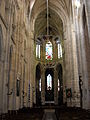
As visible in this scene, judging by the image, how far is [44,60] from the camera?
40125 mm

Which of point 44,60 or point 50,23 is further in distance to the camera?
point 44,60

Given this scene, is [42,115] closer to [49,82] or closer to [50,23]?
[50,23]

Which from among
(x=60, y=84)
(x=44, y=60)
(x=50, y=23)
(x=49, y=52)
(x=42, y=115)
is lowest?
(x=42, y=115)

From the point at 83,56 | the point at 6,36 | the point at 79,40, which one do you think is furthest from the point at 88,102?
the point at 6,36

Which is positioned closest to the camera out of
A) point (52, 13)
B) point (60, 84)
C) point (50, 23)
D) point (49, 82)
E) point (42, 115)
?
point (42, 115)

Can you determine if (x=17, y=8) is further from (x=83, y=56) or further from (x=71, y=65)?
(x=71, y=65)

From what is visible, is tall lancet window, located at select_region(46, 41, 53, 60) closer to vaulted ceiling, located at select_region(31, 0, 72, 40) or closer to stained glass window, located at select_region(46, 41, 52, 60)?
stained glass window, located at select_region(46, 41, 52, 60)

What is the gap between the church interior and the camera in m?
12.6

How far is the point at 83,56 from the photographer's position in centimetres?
1548

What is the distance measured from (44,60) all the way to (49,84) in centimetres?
675

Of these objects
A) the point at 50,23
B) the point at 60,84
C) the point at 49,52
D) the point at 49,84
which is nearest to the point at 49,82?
the point at 49,84

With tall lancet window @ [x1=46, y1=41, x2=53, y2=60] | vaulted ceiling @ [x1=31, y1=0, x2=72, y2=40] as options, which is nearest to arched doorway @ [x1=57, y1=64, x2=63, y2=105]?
tall lancet window @ [x1=46, y1=41, x2=53, y2=60]

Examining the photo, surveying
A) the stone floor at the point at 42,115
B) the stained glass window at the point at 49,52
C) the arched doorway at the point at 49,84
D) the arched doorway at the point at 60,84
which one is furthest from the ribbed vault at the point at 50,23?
the stone floor at the point at 42,115

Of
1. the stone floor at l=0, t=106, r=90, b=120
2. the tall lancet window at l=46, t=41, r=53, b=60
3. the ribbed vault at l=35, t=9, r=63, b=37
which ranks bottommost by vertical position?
the stone floor at l=0, t=106, r=90, b=120
